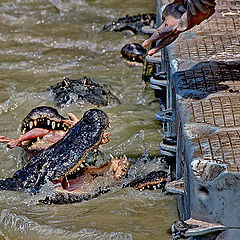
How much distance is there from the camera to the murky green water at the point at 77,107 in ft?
12.3

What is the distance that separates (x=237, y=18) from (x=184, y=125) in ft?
6.23

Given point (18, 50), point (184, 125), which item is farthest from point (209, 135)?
point (18, 50)

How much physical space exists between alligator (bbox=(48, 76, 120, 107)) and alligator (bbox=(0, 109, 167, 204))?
7.77 ft

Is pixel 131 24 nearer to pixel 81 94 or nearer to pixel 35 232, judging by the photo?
pixel 81 94

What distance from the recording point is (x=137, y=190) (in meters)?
4.25

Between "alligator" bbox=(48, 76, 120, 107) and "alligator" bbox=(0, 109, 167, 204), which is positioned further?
"alligator" bbox=(48, 76, 120, 107)

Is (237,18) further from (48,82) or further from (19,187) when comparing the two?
(48,82)

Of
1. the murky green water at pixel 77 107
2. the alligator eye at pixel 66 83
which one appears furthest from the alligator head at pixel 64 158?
the alligator eye at pixel 66 83

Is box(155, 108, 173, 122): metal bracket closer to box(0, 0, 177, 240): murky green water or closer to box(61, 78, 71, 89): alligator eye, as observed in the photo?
box(0, 0, 177, 240): murky green water

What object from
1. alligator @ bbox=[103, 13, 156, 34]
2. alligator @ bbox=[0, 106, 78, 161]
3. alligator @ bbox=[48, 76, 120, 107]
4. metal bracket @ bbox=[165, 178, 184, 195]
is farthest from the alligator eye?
metal bracket @ bbox=[165, 178, 184, 195]

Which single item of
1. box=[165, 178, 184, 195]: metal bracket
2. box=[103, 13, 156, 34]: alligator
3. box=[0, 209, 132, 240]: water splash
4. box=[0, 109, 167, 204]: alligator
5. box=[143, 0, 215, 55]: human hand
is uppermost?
box=[143, 0, 215, 55]: human hand

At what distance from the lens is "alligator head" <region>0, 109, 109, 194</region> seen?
157 inches

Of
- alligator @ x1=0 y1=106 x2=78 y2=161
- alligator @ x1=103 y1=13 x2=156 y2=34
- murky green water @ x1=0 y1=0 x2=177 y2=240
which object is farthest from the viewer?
alligator @ x1=103 y1=13 x2=156 y2=34

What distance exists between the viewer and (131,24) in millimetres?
10117
